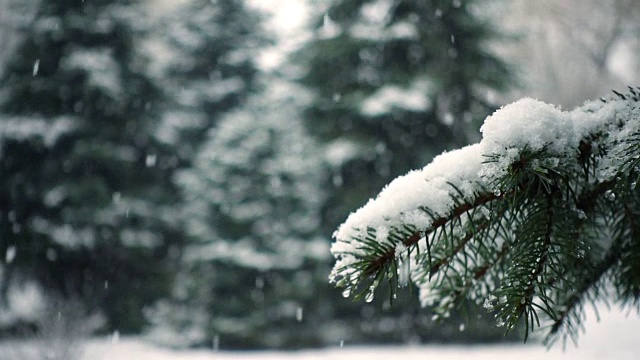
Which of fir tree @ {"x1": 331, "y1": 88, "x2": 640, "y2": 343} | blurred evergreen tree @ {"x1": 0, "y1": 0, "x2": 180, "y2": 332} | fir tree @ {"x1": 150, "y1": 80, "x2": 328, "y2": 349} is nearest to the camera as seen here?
fir tree @ {"x1": 331, "y1": 88, "x2": 640, "y2": 343}

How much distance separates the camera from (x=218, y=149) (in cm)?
916

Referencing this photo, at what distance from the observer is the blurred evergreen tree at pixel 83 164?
912 centimetres

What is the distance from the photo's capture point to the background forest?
301 inches

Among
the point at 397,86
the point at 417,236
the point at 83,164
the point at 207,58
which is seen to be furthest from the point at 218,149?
the point at 417,236

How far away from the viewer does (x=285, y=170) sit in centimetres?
853

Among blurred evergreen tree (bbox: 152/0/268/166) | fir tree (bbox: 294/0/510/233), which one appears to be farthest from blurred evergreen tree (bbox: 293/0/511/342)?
blurred evergreen tree (bbox: 152/0/268/166)

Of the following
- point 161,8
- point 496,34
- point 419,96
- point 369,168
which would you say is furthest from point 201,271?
point 161,8

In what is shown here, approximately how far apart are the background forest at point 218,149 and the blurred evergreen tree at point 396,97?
0.10 ft

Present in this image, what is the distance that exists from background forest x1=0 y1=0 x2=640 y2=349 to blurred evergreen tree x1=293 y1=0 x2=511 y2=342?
0.03 m

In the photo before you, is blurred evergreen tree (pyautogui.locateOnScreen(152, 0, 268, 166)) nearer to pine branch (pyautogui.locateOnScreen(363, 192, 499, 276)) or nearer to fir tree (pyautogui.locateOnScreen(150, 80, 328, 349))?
fir tree (pyautogui.locateOnScreen(150, 80, 328, 349))

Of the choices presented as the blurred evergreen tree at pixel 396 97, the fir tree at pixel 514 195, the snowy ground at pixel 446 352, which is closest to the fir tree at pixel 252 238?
the blurred evergreen tree at pixel 396 97

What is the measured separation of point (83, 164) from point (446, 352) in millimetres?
7214

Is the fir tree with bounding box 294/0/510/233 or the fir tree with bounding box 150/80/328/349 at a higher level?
the fir tree with bounding box 294/0/510/233

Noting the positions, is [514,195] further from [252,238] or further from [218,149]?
[218,149]
